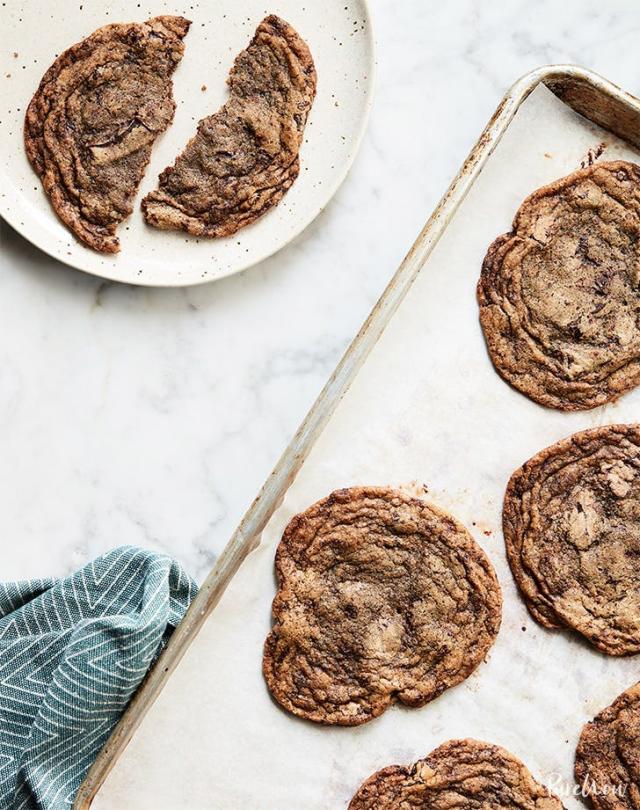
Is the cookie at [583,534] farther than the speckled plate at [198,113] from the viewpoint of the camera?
No

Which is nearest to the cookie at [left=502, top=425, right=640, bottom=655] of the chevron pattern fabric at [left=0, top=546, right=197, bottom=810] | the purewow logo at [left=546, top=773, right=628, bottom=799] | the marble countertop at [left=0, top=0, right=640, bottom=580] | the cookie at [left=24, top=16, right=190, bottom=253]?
the purewow logo at [left=546, top=773, right=628, bottom=799]

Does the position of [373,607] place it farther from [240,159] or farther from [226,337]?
[240,159]

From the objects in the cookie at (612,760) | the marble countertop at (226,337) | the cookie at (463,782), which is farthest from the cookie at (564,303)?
the cookie at (463,782)

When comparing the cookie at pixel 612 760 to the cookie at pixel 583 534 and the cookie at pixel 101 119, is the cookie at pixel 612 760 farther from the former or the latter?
the cookie at pixel 101 119

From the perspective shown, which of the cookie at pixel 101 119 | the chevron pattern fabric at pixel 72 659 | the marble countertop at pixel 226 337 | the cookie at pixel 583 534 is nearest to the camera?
the chevron pattern fabric at pixel 72 659

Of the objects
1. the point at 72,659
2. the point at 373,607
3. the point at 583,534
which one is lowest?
the point at 72,659

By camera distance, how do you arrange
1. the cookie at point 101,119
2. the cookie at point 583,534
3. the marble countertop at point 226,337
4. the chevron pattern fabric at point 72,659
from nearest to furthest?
1. the chevron pattern fabric at point 72,659
2. the cookie at point 583,534
3. the cookie at point 101,119
4. the marble countertop at point 226,337

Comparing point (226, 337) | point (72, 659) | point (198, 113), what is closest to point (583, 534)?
point (226, 337)

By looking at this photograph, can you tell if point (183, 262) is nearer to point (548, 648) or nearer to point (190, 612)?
point (190, 612)
